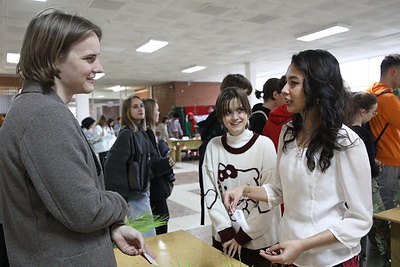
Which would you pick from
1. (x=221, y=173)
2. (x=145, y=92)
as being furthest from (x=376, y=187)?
(x=145, y=92)

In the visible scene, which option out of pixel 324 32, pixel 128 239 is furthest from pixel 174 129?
pixel 128 239

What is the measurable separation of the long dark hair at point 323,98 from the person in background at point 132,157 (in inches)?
59.2

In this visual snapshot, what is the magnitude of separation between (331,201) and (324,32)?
627 cm

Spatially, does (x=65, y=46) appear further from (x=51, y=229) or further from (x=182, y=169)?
(x=182, y=169)

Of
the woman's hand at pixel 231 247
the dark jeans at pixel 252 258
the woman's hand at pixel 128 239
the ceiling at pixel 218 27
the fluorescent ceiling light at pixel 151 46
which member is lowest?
the dark jeans at pixel 252 258

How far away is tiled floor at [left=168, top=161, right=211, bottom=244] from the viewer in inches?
145

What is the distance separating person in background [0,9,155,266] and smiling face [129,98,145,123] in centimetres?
173

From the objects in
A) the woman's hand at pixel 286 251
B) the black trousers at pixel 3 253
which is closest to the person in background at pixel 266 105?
the woman's hand at pixel 286 251

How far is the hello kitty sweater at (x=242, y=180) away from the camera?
1.54 m

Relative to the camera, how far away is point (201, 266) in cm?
129

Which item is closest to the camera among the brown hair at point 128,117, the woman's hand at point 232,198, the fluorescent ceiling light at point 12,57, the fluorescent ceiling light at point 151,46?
the woman's hand at point 232,198

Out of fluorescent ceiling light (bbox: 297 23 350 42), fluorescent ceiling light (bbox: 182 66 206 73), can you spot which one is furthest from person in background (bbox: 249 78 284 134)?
fluorescent ceiling light (bbox: 182 66 206 73)

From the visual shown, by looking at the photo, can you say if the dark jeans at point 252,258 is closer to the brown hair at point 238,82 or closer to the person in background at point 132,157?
the person in background at point 132,157

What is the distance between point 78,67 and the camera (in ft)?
2.85
